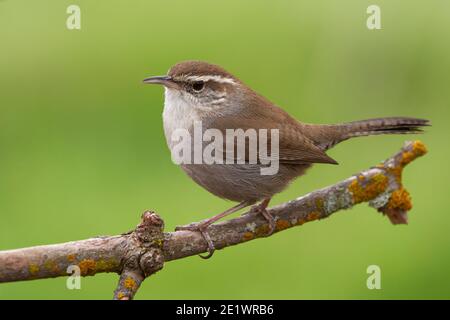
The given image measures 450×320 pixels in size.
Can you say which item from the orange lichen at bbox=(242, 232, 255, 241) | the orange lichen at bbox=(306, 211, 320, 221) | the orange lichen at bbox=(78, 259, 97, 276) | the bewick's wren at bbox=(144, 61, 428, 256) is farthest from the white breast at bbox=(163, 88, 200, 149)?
the orange lichen at bbox=(78, 259, 97, 276)

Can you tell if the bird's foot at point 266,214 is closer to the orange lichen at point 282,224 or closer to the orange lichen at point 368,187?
the orange lichen at point 282,224

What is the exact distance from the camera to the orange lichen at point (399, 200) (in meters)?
6.34

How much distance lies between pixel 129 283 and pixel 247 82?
6.48m

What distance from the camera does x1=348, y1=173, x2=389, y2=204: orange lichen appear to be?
6.27 metres

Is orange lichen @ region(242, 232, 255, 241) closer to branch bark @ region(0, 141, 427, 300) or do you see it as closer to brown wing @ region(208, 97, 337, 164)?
branch bark @ region(0, 141, 427, 300)

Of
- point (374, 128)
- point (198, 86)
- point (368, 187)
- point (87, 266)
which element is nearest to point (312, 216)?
point (368, 187)

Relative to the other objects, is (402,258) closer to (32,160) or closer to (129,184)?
(129,184)

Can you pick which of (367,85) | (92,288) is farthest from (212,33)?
(92,288)

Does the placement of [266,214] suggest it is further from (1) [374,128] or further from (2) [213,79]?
(1) [374,128]

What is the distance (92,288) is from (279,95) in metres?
4.20

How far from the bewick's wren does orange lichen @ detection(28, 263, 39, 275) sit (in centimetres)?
159

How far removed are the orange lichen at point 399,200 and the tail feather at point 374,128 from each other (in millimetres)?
655

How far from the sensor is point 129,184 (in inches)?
363

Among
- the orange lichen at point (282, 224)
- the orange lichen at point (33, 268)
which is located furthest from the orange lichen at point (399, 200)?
the orange lichen at point (33, 268)
